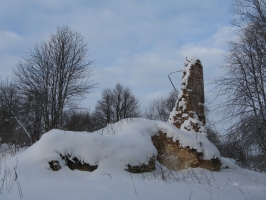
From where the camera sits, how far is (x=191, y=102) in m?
12.2

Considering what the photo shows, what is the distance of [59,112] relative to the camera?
63.6ft

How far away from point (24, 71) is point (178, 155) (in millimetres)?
14646

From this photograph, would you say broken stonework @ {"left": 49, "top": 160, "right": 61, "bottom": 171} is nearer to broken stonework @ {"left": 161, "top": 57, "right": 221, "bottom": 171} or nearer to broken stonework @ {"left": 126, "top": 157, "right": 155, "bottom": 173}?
broken stonework @ {"left": 126, "top": 157, "right": 155, "bottom": 173}

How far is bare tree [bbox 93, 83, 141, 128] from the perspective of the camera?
36344 millimetres

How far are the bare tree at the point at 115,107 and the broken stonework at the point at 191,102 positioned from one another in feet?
74.3

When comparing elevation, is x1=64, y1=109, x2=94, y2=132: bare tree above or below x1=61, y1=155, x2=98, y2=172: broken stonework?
above

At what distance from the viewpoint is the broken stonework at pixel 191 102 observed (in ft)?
39.5

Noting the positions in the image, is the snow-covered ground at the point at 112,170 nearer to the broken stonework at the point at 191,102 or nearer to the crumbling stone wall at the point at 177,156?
the crumbling stone wall at the point at 177,156

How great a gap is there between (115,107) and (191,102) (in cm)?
2623

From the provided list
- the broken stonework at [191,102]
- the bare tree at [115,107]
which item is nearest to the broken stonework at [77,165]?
the broken stonework at [191,102]

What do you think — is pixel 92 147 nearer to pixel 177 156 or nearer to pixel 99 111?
pixel 177 156

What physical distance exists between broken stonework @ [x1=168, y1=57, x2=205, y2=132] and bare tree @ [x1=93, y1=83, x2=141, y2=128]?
22.6 metres

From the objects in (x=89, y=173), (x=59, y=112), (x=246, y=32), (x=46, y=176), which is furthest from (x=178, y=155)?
(x=59, y=112)

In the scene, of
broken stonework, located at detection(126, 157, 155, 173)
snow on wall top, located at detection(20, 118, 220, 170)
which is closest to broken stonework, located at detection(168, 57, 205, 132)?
snow on wall top, located at detection(20, 118, 220, 170)
